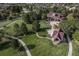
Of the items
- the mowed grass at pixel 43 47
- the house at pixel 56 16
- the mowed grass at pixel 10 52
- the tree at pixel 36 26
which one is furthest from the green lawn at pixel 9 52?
the house at pixel 56 16

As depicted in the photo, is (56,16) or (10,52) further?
(56,16)

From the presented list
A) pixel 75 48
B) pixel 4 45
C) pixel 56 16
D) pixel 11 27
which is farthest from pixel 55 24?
pixel 4 45

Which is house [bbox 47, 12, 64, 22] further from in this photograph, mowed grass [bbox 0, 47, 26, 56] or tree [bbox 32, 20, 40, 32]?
mowed grass [bbox 0, 47, 26, 56]

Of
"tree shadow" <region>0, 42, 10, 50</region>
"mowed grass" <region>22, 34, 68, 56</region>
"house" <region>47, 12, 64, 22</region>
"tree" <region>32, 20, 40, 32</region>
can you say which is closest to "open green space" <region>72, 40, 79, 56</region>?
"mowed grass" <region>22, 34, 68, 56</region>

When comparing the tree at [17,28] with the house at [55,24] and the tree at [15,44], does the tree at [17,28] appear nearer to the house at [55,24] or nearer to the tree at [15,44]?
the tree at [15,44]

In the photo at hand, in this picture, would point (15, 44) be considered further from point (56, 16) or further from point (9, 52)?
point (56, 16)

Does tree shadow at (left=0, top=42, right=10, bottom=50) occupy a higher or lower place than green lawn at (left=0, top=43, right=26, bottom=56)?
higher

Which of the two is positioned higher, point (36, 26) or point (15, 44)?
point (36, 26)
